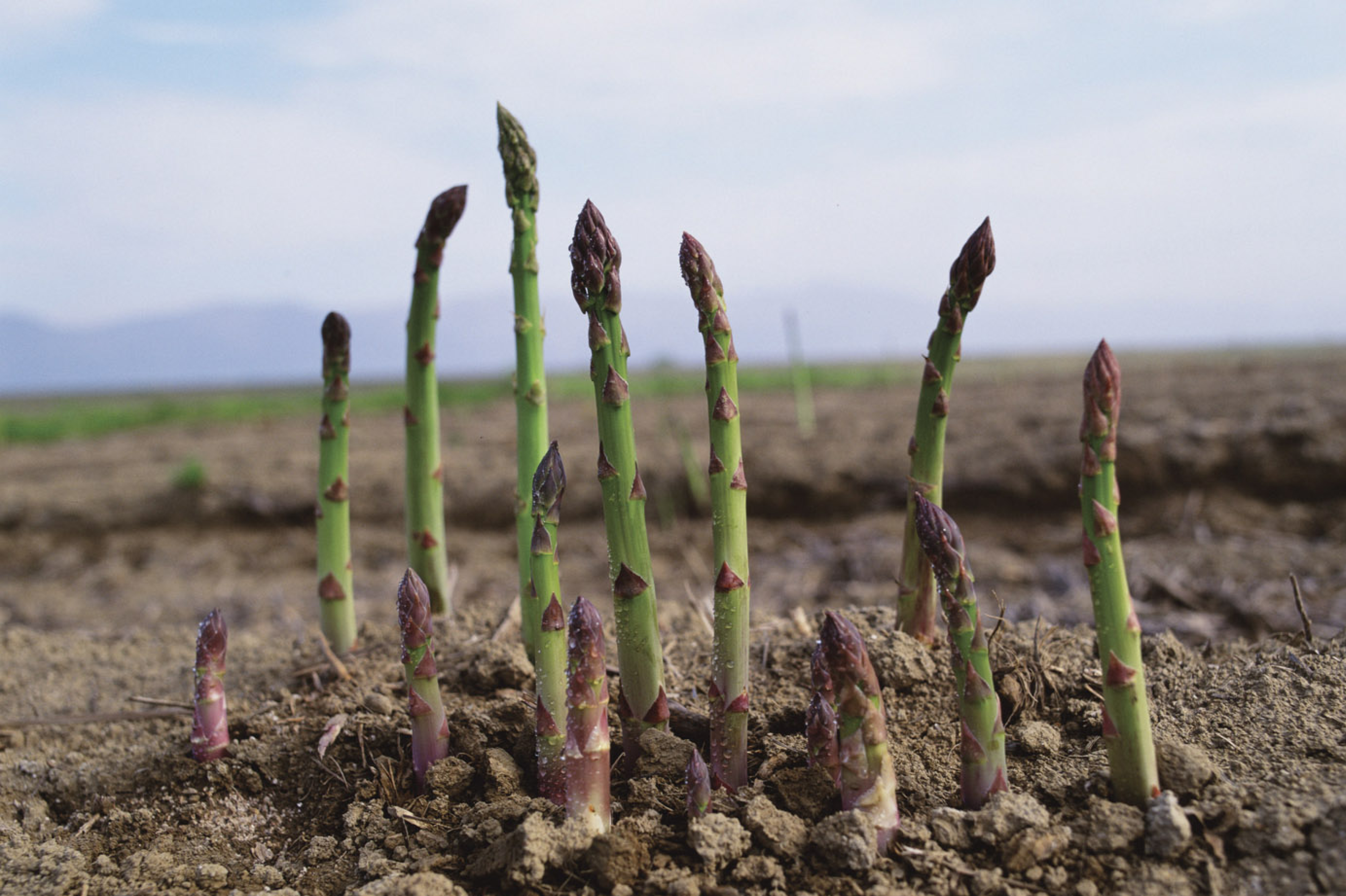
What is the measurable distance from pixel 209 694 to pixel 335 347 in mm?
1164

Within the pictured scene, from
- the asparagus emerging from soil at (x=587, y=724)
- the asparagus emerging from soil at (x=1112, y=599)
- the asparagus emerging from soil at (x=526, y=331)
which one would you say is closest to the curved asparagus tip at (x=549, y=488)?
the asparagus emerging from soil at (x=587, y=724)

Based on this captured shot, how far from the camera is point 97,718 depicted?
298cm

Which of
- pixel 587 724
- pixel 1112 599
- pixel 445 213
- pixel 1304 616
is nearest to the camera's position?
pixel 1112 599

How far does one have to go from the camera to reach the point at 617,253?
2.16 meters

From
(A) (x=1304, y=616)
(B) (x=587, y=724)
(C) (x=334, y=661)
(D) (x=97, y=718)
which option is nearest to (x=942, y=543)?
(B) (x=587, y=724)

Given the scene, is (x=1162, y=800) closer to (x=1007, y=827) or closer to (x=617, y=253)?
(x=1007, y=827)

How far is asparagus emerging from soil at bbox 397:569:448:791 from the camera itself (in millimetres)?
2201

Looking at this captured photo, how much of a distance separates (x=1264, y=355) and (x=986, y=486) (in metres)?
18.7

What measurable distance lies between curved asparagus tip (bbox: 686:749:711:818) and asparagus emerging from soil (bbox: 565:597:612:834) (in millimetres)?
183

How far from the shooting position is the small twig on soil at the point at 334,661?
2.95 m

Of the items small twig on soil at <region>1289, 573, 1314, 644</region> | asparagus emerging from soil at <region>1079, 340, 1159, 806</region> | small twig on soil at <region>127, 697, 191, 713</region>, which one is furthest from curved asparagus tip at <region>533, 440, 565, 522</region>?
small twig on soil at <region>1289, 573, 1314, 644</region>

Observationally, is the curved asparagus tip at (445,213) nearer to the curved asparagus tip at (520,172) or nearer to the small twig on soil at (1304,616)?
the curved asparagus tip at (520,172)

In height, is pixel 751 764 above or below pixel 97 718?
above

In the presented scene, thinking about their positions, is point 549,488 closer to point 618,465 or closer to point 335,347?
point 618,465
